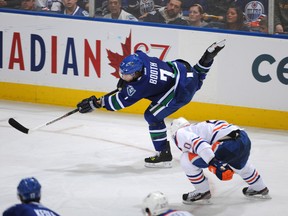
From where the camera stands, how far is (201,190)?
273 inches

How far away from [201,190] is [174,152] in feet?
5.35

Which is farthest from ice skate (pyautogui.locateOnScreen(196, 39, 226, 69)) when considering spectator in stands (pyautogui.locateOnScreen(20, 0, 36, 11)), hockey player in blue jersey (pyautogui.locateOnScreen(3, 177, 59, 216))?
hockey player in blue jersey (pyautogui.locateOnScreen(3, 177, 59, 216))

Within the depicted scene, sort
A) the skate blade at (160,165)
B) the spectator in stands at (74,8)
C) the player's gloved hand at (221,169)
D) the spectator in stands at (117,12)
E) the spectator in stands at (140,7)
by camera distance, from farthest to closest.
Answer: the spectator in stands at (74,8)
the spectator in stands at (117,12)
the spectator in stands at (140,7)
the skate blade at (160,165)
the player's gloved hand at (221,169)

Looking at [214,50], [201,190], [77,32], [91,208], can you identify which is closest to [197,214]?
[201,190]

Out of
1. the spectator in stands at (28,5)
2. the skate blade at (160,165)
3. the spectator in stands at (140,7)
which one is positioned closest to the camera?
the skate blade at (160,165)

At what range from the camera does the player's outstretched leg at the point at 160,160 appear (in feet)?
26.3

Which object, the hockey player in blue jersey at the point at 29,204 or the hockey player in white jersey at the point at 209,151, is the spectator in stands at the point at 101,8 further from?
the hockey player in blue jersey at the point at 29,204

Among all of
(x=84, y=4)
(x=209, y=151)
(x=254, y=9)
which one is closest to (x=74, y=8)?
(x=84, y=4)

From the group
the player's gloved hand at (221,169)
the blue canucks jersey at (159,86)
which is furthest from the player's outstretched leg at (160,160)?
the player's gloved hand at (221,169)

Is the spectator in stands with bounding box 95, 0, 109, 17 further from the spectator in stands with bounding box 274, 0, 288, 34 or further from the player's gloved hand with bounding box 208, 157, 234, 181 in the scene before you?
the player's gloved hand with bounding box 208, 157, 234, 181

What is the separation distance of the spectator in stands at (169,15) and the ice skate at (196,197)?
2.82 m

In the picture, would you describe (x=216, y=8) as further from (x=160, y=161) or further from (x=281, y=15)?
(x=160, y=161)

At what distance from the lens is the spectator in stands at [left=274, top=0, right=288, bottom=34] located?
9.02m

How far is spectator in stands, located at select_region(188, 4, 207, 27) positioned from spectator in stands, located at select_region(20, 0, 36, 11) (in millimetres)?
1730
